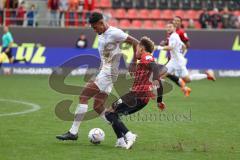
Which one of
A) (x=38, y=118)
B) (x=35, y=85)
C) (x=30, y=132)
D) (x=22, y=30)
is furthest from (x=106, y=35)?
(x=22, y=30)

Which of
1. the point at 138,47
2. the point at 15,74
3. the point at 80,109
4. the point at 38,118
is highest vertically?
the point at 138,47

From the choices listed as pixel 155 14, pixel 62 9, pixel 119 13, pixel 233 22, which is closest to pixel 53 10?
pixel 62 9

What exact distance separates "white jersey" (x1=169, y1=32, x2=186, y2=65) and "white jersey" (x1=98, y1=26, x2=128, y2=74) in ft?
30.0

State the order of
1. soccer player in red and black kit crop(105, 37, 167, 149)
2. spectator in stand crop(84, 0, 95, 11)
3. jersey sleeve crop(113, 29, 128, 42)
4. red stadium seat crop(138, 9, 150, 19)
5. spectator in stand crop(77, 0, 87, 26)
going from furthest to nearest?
red stadium seat crop(138, 9, 150, 19) < spectator in stand crop(84, 0, 95, 11) < spectator in stand crop(77, 0, 87, 26) < jersey sleeve crop(113, 29, 128, 42) < soccer player in red and black kit crop(105, 37, 167, 149)

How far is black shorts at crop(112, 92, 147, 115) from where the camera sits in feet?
37.6

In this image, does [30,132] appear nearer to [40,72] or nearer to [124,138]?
[124,138]

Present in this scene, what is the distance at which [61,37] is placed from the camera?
107 feet

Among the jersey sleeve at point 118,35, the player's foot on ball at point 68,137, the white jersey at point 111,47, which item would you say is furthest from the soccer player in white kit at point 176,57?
the player's foot on ball at point 68,137

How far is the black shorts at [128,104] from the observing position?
1145 centimetres

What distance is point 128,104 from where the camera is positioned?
11500 millimetres

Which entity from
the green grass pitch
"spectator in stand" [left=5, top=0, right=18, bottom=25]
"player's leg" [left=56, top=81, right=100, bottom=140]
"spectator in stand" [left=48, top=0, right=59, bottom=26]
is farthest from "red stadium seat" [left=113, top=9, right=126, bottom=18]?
"player's leg" [left=56, top=81, right=100, bottom=140]

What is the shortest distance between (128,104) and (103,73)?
832 mm

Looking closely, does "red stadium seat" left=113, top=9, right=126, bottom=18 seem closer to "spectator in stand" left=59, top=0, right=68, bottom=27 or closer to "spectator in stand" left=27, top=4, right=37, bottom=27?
"spectator in stand" left=59, top=0, right=68, bottom=27

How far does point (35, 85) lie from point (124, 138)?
13676 mm
